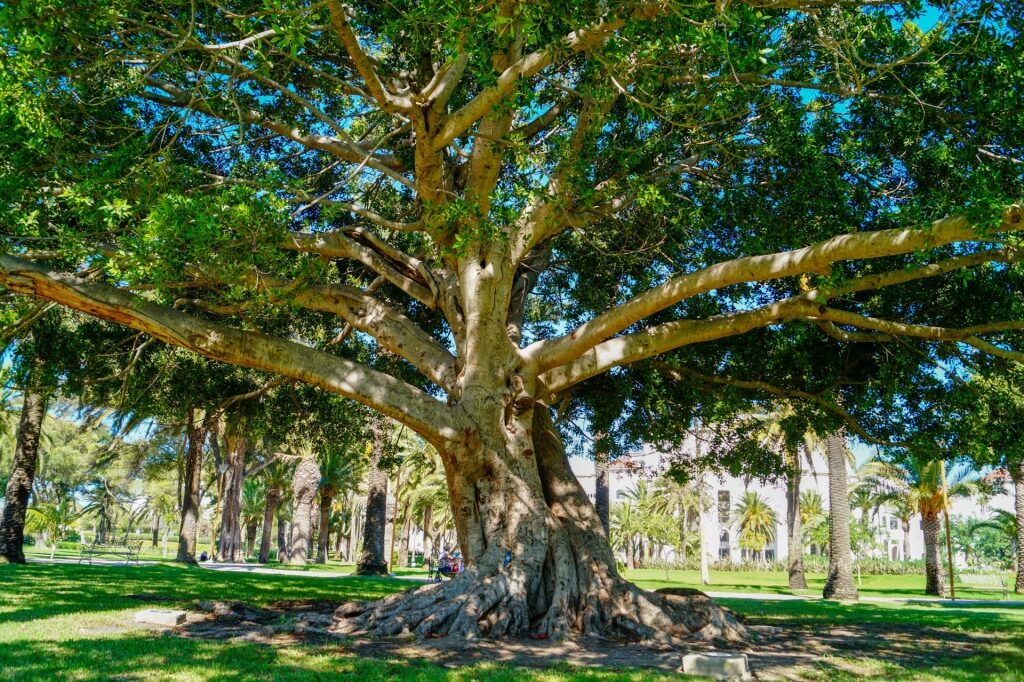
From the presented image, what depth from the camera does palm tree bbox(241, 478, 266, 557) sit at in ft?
182

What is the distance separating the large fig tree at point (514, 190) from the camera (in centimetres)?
808

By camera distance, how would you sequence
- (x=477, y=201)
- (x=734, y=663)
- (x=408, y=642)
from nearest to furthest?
(x=734, y=663) → (x=408, y=642) → (x=477, y=201)

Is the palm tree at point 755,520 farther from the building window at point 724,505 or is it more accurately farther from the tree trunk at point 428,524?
the tree trunk at point 428,524

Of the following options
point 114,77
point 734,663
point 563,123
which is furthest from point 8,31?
point 734,663

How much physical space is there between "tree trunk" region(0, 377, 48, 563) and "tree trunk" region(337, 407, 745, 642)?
14.2 metres

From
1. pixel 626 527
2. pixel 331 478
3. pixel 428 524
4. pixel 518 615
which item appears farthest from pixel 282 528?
pixel 518 615

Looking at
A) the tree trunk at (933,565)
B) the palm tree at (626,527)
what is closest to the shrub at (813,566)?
the palm tree at (626,527)

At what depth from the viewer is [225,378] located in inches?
612

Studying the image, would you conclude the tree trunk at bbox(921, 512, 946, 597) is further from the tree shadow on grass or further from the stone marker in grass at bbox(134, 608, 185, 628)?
the stone marker in grass at bbox(134, 608, 185, 628)

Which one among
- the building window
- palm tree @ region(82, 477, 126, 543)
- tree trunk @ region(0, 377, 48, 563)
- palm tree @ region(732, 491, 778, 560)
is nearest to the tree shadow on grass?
tree trunk @ region(0, 377, 48, 563)

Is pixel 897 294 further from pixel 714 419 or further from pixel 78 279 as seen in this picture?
pixel 78 279

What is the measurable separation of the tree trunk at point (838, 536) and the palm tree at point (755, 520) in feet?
110

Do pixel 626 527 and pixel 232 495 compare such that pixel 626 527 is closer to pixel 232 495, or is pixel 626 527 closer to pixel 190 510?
pixel 232 495

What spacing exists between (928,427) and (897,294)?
3224mm
